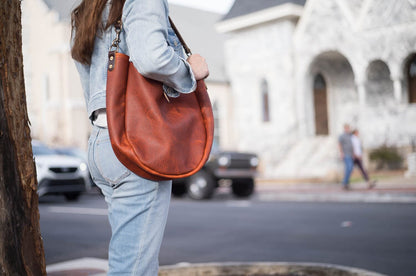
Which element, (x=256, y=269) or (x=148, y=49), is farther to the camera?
(x=256, y=269)

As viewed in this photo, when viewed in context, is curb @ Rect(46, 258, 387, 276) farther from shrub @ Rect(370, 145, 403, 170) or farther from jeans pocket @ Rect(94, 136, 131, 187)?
shrub @ Rect(370, 145, 403, 170)

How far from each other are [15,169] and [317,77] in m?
23.7

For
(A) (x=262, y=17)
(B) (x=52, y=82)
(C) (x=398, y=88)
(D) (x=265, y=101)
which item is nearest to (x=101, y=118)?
(C) (x=398, y=88)

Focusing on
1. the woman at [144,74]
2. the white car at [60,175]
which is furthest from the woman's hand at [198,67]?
the white car at [60,175]

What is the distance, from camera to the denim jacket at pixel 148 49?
2.33m

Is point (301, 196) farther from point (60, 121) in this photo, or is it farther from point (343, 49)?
point (60, 121)

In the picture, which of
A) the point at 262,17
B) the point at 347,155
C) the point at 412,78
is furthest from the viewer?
the point at 262,17

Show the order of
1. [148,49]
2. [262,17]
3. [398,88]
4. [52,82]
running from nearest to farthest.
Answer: [148,49] → [398,88] → [262,17] → [52,82]

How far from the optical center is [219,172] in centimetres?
1498

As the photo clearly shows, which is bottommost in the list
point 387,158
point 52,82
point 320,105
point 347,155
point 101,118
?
point 387,158

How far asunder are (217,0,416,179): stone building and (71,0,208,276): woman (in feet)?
56.8

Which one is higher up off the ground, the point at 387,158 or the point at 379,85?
the point at 379,85

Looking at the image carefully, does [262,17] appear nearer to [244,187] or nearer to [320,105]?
[320,105]

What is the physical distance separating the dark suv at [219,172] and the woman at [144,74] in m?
12.2
